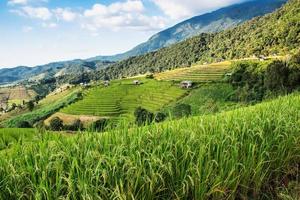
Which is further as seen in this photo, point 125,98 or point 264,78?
point 125,98

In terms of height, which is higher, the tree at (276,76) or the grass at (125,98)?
the tree at (276,76)

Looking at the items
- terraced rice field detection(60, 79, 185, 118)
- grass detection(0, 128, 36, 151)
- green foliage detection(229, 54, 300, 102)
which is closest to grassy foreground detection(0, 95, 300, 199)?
grass detection(0, 128, 36, 151)

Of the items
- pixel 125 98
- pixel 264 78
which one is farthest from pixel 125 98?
pixel 264 78

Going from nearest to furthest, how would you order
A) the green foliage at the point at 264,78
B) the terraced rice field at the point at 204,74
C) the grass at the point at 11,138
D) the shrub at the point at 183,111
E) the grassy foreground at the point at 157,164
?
1. the grassy foreground at the point at 157,164
2. the grass at the point at 11,138
3. the shrub at the point at 183,111
4. the green foliage at the point at 264,78
5. the terraced rice field at the point at 204,74

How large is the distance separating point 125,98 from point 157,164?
394 feet

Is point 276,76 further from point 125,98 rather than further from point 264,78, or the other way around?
point 125,98

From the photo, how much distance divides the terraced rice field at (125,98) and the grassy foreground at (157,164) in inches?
3822

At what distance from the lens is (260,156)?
16.8ft

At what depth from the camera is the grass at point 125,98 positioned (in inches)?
4336

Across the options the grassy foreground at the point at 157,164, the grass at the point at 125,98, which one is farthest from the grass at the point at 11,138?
the grass at the point at 125,98

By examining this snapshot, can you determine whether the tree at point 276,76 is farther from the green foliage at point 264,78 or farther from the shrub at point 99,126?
the shrub at point 99,126

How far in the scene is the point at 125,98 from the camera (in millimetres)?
124188

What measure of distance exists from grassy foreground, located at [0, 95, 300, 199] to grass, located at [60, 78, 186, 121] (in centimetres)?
9665

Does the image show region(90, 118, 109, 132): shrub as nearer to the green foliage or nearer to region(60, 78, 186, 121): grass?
the green foliage
